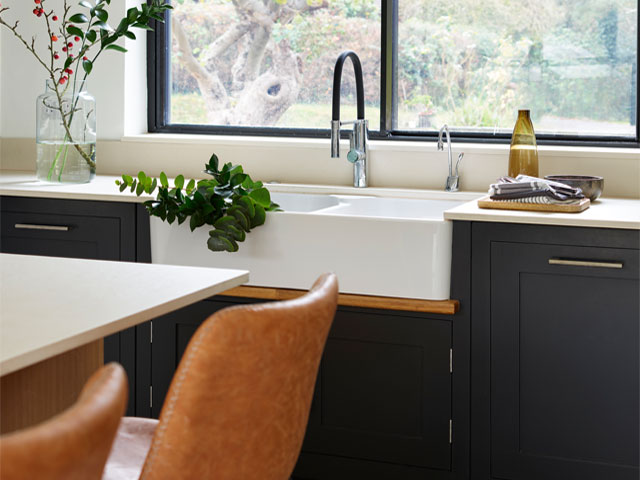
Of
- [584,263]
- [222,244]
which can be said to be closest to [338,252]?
[222,244]

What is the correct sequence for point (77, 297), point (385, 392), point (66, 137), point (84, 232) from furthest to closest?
point (66, 137) < point (84, 232) < point (385, 392) < point (77, 297)

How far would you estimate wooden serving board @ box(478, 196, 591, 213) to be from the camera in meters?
2.31

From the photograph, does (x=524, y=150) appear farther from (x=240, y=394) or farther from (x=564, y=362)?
(x=240, y=394)

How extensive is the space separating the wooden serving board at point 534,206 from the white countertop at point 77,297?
977 mm

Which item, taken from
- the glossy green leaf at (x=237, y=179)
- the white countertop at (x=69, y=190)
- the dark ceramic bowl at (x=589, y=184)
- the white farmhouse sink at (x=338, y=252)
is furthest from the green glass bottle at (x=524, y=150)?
the white countertop at (x=69, y=190)

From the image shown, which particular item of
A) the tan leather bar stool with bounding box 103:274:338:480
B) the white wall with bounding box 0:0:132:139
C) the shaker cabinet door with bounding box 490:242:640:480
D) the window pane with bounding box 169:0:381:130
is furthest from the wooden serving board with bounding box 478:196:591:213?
the white wall with bounding box 0:0:132:139

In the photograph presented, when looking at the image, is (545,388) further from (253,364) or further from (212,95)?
(212,95)

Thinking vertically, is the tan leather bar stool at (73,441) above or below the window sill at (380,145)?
below

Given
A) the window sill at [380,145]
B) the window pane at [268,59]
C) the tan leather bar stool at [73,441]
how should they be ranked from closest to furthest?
1. the tan leather bar stool at [73,441]
2. the window sill at [380,145]
3. the window pane at [268,59]

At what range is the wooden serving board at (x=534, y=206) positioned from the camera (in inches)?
90.8

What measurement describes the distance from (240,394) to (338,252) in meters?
1.42

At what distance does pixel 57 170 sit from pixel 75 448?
2.46 metres

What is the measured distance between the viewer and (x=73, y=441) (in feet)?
2.41

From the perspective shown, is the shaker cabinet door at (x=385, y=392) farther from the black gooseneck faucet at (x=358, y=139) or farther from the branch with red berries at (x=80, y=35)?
the branch with red berries at (x=80, y=35)
